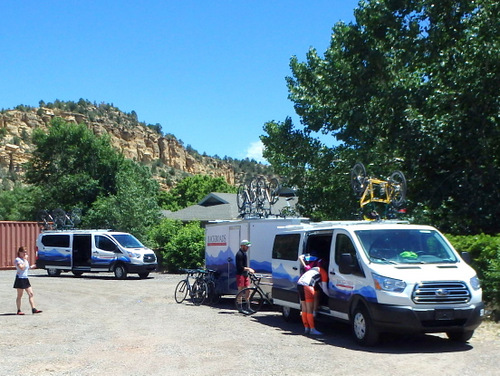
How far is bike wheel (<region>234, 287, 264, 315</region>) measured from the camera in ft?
52.9

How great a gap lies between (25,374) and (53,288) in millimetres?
15981

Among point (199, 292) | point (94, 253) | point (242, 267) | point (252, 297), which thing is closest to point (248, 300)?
point (252, 297)

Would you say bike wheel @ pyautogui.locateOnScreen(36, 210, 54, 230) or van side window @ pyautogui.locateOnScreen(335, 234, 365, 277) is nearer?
van side window @ pyautogui.locateOnScreen(335, 234, 365, 277)

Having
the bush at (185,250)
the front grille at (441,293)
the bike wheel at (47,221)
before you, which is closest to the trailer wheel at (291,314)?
the front grille at (441,293)

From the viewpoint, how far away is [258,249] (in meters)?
17.1

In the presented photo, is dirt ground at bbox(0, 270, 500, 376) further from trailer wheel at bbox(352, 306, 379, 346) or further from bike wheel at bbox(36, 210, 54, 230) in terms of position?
bike wheel at bbox(36, 210, 54, 230)

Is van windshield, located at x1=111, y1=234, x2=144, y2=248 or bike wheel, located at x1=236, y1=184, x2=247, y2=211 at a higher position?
bike wheel, located at x1=236, y1=184, x2=247, y2=211

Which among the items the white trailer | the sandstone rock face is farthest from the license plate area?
the sandstone rock face

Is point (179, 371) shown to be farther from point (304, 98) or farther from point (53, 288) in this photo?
point (304, 98)

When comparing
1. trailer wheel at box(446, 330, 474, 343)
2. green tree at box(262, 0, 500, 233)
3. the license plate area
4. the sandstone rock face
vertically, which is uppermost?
the sandstone rock face

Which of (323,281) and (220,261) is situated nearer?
(323,281)

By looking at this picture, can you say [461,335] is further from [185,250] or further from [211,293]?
[185,250]

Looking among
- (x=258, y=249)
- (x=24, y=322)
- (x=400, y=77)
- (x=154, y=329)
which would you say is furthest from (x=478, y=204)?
Answer: (x=24, y=322)

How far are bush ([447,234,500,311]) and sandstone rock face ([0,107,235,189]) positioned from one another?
90.5 meters
